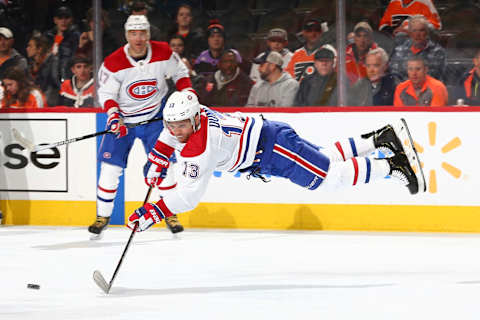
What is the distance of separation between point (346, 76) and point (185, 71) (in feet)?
3.53

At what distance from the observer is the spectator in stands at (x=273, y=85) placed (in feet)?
17.7

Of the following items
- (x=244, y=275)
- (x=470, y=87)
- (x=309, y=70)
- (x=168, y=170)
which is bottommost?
(x=244, y=275)

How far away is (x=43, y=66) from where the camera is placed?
5.68m

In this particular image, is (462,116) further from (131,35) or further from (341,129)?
(131,35)

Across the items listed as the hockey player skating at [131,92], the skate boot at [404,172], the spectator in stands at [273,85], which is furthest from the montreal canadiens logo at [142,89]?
the skate boot at [404,172]

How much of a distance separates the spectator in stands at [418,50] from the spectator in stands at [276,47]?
725mm

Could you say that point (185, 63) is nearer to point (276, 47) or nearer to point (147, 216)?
point (276, 47)

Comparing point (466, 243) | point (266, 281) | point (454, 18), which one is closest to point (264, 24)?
point (454, 18)

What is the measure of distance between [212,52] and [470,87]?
1.78 m

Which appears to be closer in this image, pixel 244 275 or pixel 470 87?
pixel 244 275

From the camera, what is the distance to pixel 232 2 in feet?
18.6

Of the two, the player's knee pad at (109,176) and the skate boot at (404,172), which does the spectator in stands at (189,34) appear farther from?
the skate boot at (404,172)

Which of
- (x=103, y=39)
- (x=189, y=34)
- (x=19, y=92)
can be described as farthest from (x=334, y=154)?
(x=19, y=92)

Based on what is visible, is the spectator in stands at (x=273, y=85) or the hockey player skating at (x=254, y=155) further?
the spectator in stands at (x=273, y=85)
